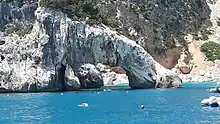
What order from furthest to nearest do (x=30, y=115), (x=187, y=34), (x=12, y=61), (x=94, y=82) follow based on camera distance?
(x=187, y=34), (x=94, y=82), (x=12, y=61), (x=30, y=115)

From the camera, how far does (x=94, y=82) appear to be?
98.4 meters

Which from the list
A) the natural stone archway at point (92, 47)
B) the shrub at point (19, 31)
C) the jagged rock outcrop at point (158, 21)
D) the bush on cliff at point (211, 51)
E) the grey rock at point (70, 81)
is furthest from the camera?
the bush on cliff at point (211, 51)

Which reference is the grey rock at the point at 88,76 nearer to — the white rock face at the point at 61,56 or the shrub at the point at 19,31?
the white rock face at the point at 61,56

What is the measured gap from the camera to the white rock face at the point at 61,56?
265 ft

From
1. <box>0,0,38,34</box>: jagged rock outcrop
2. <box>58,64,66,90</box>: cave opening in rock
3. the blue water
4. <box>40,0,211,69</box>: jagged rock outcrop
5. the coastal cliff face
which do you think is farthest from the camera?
<box>40,0,211,69</box>: jagged rock outcrop

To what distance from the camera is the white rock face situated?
80688 millimetres

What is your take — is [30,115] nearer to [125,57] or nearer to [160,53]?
[125,57]

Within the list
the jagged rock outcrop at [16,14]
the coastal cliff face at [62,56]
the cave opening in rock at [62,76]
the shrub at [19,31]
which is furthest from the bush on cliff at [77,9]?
the jagged rock outcrop at [16,14]

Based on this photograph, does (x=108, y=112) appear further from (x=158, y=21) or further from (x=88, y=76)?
(x=158, y=21)

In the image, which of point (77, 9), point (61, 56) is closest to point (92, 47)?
point (61, 56)

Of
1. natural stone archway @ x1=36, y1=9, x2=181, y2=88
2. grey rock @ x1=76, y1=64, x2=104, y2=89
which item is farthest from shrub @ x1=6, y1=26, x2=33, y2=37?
grey rock @ x1=76, y1=64, x2=104, y2=89

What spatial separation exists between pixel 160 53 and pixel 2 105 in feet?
235

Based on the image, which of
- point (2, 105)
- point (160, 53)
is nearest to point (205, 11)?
point (160, 53)

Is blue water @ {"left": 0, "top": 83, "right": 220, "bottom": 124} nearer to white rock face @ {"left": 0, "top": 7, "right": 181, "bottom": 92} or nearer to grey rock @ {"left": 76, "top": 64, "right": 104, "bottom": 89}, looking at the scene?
white rock face @ {"left": 0, "top": 7, "right": 181, "bottom": 92}
